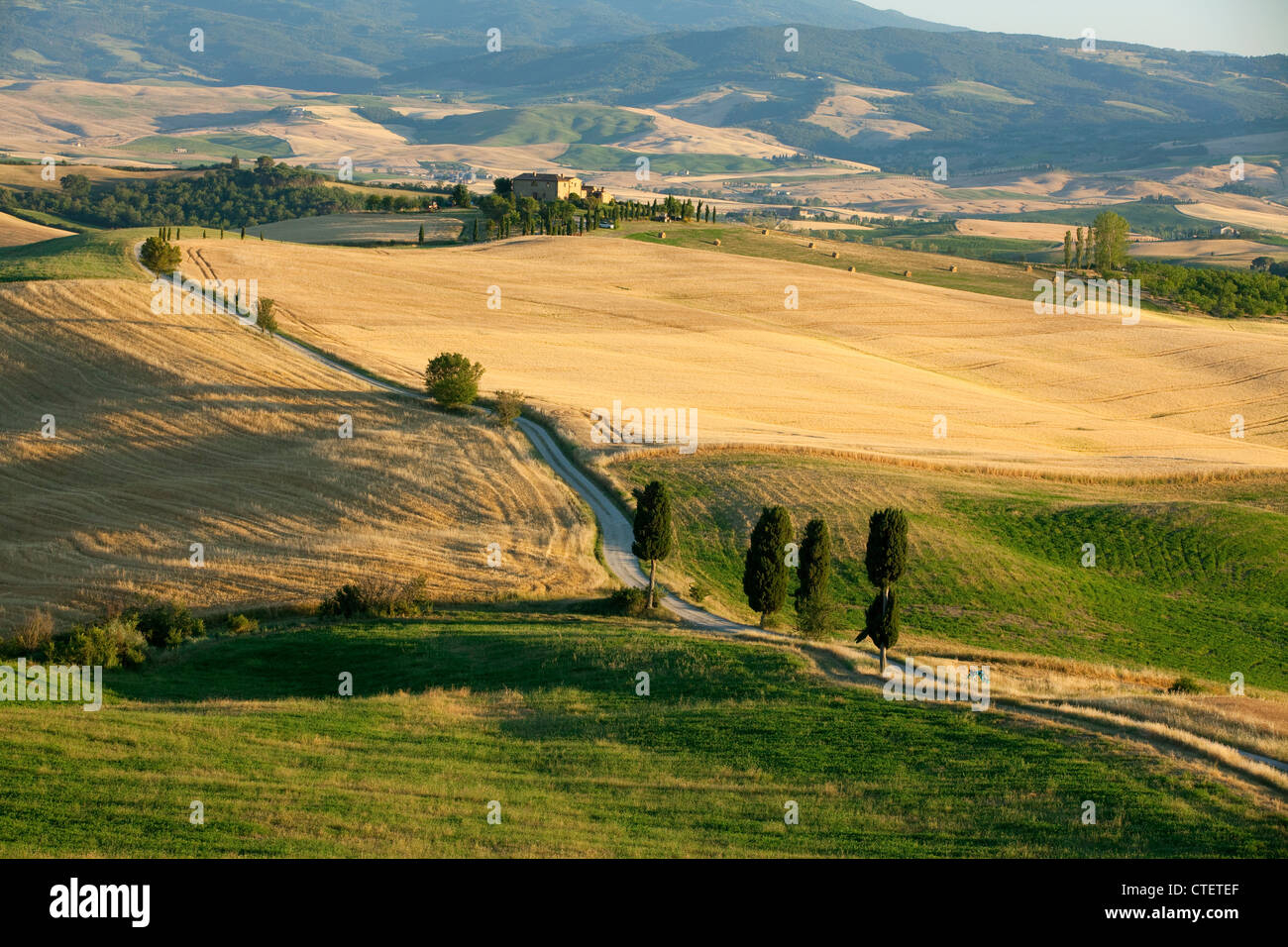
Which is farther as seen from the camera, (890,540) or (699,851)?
(890,540)

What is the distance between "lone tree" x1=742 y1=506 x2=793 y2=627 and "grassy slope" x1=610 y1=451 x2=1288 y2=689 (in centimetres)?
267

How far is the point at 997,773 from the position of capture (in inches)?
966

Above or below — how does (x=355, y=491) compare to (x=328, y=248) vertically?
below

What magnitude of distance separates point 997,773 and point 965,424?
5354 cm

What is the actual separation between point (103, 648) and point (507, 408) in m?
31.5

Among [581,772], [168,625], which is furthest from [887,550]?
[168,625]

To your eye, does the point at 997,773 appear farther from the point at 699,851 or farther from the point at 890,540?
the point at 890,540

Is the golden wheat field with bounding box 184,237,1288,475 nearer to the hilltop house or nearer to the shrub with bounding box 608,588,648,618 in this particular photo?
the shrub with bounding box 608,588,648,618

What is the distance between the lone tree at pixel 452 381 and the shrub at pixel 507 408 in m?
1.81

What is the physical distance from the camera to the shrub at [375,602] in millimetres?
40625

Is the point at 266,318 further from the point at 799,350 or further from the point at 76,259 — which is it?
the point at 799,350

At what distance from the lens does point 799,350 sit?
95.1 m

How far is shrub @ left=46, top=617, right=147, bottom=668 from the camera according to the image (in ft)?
114
